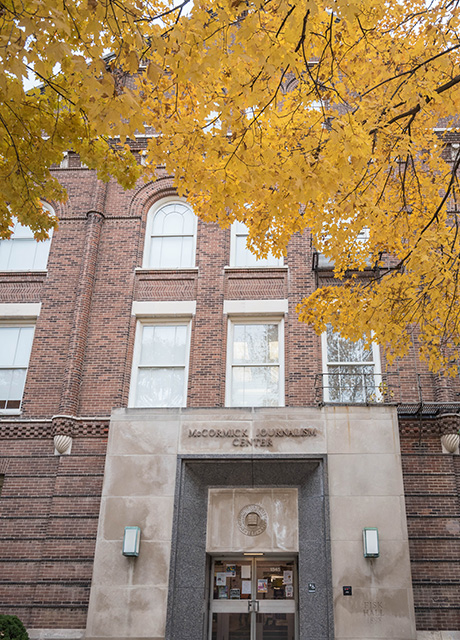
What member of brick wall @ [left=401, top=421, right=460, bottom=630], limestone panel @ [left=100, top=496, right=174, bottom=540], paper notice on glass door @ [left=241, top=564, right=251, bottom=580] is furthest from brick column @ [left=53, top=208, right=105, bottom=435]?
brick wall @ [left=401, top=421, right=460, bottom=630]

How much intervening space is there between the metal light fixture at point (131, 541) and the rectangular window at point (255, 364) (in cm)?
343

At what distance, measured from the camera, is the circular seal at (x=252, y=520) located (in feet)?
40.1

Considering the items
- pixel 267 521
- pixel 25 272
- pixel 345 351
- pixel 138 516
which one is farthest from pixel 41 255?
pixel 267 521

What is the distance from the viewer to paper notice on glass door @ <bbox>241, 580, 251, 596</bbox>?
12.1m

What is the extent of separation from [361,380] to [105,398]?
5.84m

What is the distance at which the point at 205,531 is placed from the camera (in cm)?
1227

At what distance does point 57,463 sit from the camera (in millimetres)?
13117

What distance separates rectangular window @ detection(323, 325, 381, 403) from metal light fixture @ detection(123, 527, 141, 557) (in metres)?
4.93

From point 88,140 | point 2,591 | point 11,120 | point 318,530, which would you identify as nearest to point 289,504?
point 318,530

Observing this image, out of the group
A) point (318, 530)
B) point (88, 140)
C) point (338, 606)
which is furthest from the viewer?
point (318, 530)

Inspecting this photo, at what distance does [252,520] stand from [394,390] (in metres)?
4.19

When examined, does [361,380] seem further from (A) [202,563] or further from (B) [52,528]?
(B) [52,528]

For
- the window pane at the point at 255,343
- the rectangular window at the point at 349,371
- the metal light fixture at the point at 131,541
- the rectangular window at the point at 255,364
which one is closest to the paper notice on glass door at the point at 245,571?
the metal light fixture at the point at 131,541

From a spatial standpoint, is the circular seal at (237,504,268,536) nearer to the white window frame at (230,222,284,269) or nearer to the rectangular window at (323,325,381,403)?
the rectangular window at (323,325,381,403)
